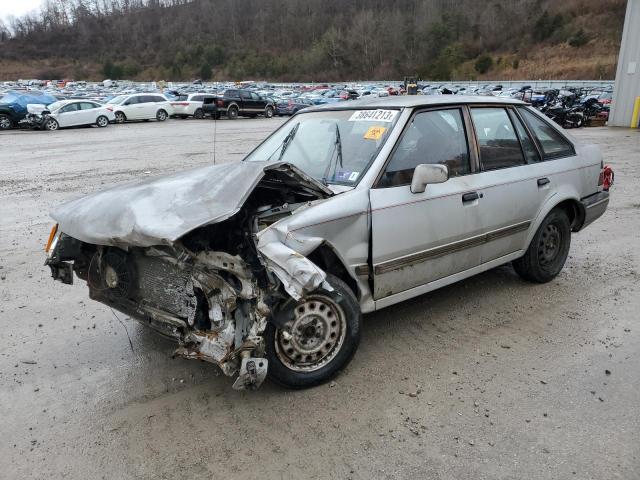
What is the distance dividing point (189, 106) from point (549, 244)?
2892 centimetres

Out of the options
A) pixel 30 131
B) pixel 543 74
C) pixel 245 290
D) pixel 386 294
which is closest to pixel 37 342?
pixel 245 290

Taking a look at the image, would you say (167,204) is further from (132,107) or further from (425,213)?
(132,107)

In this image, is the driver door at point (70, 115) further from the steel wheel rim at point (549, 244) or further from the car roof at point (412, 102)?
the steel wheel rim at point (549, 244)

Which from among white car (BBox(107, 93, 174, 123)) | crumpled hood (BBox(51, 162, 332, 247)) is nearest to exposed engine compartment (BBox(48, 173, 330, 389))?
crumpled hood (BBox(51, 162, 332, 247))

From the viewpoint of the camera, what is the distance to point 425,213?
11.6 feet

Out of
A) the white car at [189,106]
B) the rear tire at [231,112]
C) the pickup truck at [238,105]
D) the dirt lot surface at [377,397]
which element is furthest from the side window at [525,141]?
the white car at [189,106]

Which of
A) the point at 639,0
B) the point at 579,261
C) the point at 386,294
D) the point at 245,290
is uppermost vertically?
the point at 639,0

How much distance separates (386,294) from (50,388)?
7.61 ft

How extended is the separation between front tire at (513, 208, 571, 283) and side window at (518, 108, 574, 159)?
1.79 feet

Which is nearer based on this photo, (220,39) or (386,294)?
(386,294)

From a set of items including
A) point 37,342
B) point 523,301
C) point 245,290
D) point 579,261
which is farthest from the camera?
point 579,261

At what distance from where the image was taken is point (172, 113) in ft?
98.0

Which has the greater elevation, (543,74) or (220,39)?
(220,39)

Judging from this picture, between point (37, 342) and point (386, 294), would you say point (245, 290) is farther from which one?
point (37, 342)
